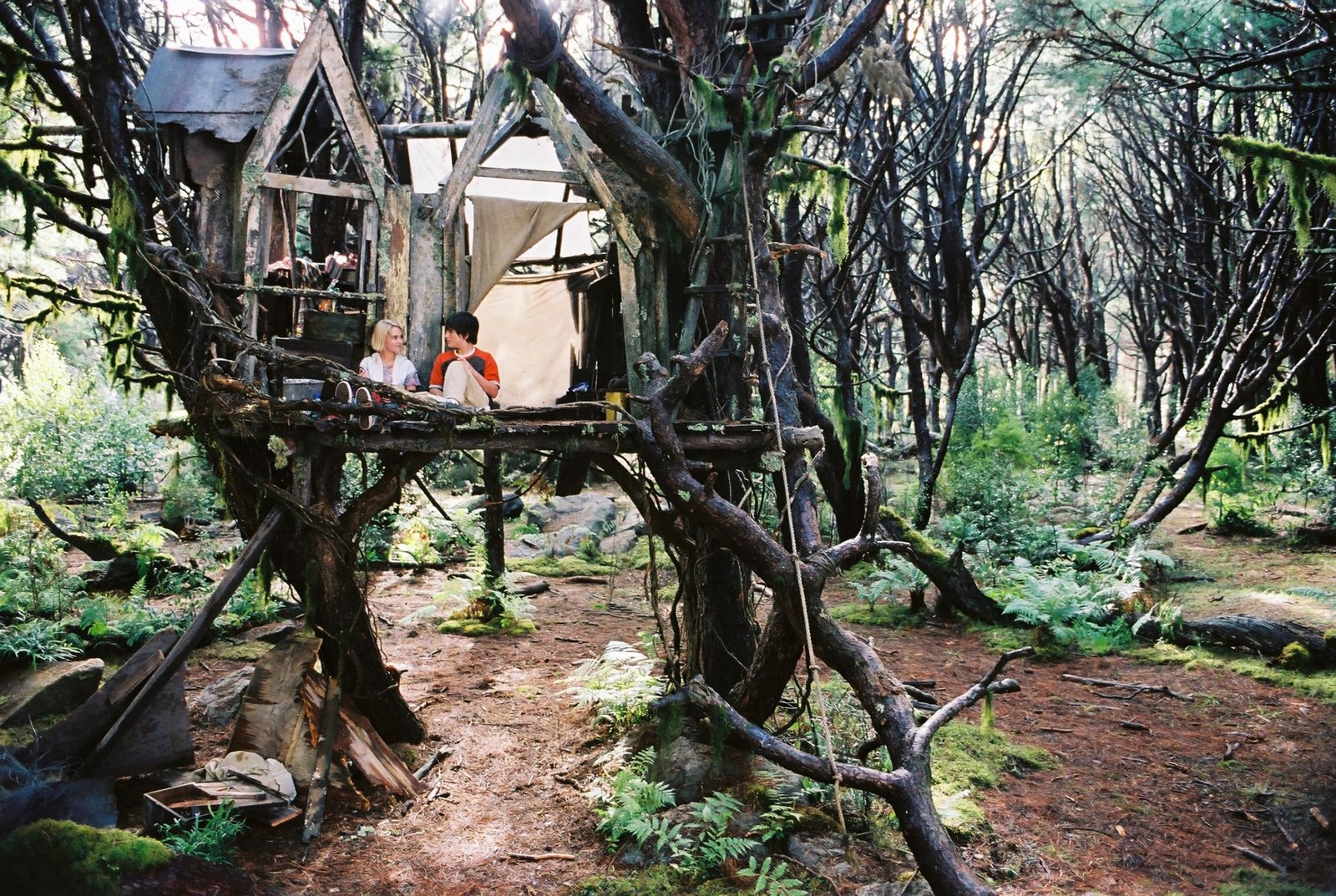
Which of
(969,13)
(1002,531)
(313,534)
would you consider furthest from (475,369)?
(969,13)

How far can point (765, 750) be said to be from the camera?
480 centimetres

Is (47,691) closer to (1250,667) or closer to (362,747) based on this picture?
(362,747)

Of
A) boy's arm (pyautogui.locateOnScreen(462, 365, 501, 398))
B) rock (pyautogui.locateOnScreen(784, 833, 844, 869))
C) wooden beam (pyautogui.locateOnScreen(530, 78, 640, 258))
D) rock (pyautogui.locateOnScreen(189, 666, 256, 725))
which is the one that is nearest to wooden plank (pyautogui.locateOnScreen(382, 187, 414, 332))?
boy's arm (pyautogui.locateOnScreen(462, 365, 501, 398))

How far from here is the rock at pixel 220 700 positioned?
25.0ft

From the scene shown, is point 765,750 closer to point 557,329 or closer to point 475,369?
point 475,369

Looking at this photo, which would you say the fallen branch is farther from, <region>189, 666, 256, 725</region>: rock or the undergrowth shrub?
the undergrowth shrub

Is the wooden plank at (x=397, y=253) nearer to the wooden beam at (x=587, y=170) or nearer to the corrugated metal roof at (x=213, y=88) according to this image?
the corrugated metal roof at (x=213, y=88)

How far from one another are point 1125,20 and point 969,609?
7.33m

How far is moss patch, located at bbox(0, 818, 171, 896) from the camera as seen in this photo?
431cm

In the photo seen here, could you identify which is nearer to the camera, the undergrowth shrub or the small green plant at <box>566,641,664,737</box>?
the small green plant at <box>566,641,664,737</box>

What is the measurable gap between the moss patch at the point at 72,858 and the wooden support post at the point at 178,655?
1123mm

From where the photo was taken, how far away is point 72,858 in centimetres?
445

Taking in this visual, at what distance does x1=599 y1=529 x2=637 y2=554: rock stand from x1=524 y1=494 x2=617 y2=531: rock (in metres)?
0.37

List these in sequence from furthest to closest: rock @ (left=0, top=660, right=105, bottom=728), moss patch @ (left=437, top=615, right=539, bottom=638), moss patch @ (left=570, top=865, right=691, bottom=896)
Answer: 1. moss patch @ (left=437, top=615, right=539, bottom=638)
2. rock @ (left=0, top=660, right=105, bottom=728)
3. moss patch @ (left=570, top=865, right=691, bottom=896)
